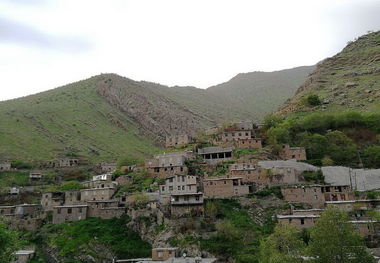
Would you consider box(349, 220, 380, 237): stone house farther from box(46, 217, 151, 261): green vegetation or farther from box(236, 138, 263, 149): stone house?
box(236, 138, 263, 149): stone house

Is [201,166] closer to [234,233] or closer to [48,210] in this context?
[234,233]

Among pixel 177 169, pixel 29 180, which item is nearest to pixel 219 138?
pixel 177 169

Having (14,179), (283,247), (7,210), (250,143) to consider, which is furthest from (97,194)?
(283,247)

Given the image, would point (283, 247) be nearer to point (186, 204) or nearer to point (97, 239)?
point (186, 204)

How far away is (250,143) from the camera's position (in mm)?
76250

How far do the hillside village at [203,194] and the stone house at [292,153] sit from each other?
175mm

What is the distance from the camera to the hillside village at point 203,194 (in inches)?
2063

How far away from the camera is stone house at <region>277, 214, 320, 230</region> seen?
49.8 m

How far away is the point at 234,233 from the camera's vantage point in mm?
50750

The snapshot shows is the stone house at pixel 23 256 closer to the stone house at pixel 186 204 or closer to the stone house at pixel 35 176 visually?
the stone house at pixel 186 204

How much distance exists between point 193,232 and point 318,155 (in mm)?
32662

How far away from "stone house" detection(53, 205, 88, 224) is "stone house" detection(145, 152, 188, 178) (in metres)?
13.5

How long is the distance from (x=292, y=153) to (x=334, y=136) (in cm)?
1100

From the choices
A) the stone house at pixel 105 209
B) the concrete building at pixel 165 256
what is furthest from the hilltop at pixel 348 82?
the concrete building at pixel 165 256
